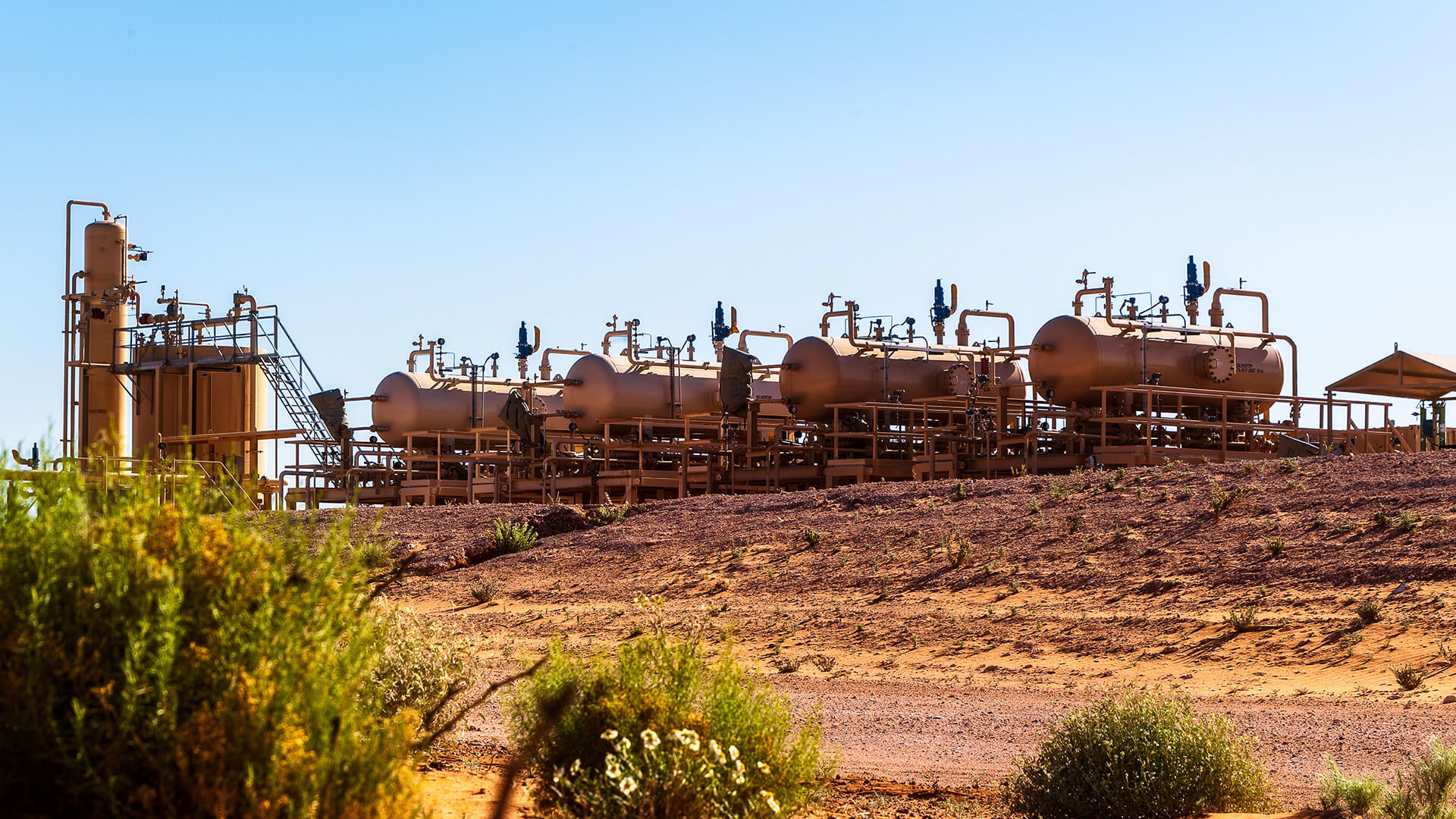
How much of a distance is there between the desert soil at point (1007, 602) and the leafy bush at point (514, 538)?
26 centimetres

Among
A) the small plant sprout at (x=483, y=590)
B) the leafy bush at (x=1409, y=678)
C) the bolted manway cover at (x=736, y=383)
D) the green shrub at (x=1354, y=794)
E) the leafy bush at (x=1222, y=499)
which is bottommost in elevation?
the small plant sprout at (x=483, y=590)

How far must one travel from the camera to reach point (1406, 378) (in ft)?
95.8

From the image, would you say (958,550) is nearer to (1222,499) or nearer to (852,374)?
(1222,499)

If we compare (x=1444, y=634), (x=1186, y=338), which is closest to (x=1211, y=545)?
(x=1444, y=634)

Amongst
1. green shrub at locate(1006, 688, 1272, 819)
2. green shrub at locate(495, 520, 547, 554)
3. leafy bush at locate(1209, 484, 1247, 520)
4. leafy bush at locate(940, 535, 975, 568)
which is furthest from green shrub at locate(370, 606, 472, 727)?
green shrub at locate(495, 520, 547, 554)

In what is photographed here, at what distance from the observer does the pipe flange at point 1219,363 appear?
102ft

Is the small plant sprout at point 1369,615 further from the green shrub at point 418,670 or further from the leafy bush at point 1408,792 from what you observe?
the green shrub at point 418,670

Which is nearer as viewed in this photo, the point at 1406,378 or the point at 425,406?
the point at 1406,378

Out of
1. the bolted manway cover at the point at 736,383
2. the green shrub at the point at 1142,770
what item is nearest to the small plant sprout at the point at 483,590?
the bolted manway cover at the point at 736,383

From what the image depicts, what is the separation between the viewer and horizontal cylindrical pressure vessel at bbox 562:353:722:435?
130 feet

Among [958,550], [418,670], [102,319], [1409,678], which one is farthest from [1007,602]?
[102,319]

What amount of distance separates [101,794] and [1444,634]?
13.9 meters

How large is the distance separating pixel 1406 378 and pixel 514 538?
16.5 m

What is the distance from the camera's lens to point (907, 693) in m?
16.1
